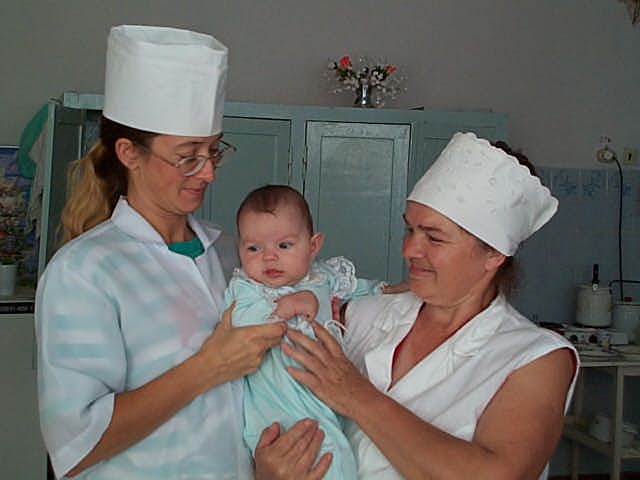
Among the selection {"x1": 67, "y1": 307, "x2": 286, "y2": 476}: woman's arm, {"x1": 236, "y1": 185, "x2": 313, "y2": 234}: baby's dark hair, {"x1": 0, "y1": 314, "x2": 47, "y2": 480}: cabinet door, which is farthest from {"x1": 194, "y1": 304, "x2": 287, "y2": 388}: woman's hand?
{"x1": 0, "y1": 314, "x2": 47, "y2": 480}: cabinet door

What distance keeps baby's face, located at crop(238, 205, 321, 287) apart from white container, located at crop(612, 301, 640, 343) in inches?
124

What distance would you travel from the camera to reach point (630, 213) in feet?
16.0

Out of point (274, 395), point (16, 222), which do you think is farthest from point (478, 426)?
point (16, 222)

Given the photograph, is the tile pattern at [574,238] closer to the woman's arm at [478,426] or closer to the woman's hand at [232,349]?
the woman's arm at [478,426]

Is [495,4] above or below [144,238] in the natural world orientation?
above

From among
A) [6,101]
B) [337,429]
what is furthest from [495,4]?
[337,429]

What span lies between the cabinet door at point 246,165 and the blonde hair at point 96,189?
6.58 feet

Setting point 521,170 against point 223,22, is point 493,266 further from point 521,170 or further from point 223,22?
point 223,22

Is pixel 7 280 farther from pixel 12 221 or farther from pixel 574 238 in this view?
pixel 574 238

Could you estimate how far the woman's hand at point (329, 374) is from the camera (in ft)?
5.33

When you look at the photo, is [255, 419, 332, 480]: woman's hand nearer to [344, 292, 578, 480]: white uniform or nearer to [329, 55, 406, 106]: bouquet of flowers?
[344, 292, 578, 480]: white uniform

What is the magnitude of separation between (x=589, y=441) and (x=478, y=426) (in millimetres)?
3017

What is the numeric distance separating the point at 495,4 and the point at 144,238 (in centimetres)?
360

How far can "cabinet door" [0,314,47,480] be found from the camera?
3.72m
